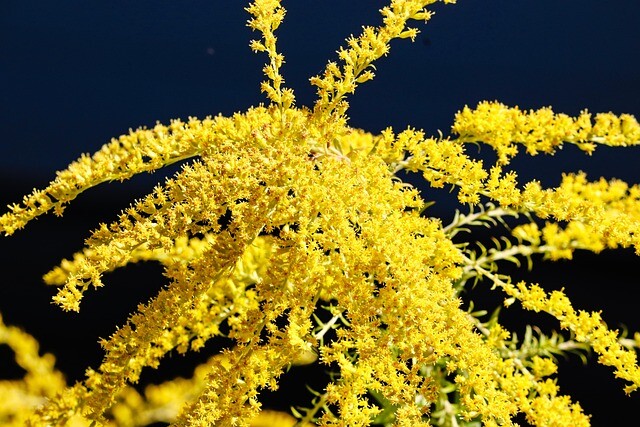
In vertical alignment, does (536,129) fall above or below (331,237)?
above

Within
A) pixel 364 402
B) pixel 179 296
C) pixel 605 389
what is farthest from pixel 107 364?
pixel 605 389

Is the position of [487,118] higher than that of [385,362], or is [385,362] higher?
[487,118]

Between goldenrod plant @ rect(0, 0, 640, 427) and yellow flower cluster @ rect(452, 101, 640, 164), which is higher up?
yellow flower cluster @ rect(452, 101, 640, 164)

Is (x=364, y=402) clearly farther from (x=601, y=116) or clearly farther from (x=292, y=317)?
(x=601, y=116)

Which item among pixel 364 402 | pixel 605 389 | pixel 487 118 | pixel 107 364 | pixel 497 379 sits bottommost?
pixel 107 364

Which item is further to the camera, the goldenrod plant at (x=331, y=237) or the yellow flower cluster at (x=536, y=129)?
the yellow flower cluster at (x=536, y=129)

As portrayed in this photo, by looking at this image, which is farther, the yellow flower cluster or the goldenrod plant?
the yellow flower cluster

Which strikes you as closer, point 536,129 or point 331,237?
point 331,237

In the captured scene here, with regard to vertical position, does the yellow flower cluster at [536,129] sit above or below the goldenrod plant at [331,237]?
above
